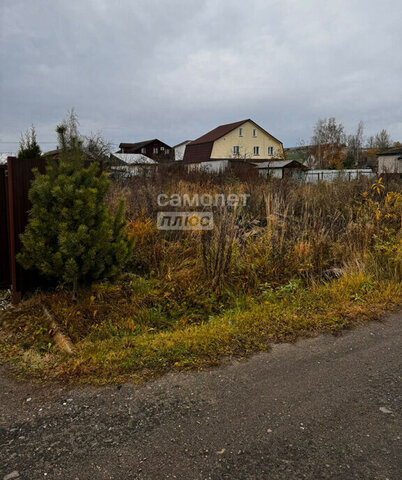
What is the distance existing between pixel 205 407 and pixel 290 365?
93cm

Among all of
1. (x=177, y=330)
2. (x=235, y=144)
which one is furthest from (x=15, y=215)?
(x=235, y=144)

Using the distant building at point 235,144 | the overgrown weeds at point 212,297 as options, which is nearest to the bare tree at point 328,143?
the distant building at point 235,144

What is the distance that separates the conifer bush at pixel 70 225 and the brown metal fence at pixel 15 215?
451 mm

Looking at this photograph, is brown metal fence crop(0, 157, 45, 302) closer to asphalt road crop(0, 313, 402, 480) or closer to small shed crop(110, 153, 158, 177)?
asphalt road crop(0, 313, 402, 480)

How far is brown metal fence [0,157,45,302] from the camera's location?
444 cm

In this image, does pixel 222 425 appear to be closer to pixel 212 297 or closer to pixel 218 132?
pixel 212 297

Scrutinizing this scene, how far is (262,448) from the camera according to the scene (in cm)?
210

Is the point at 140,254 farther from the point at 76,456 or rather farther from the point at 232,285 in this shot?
the point at 76,456

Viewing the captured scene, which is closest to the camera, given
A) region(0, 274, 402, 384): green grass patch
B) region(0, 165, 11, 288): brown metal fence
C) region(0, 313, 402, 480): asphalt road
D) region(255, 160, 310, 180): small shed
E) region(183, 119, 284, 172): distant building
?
region(0, 313, 402, 480): asphalt road

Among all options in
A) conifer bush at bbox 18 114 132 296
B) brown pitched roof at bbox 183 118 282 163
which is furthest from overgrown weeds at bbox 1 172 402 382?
brown pitched roof at bbox 183 118 282 163

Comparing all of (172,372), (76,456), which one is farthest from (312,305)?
(76,456)

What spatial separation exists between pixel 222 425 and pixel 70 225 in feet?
8.49

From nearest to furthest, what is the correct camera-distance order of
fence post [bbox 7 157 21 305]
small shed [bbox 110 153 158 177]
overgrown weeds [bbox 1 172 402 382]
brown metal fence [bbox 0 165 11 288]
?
overgrown weeds [bbox 1 172 402 382] < fence post [bbox 7 157 21 305] < brown metal fence [bbox 0 165 11 288] < small shed [bbox 110 153 158 177]

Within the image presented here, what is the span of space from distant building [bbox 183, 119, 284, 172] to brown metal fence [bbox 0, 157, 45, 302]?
4317cm
